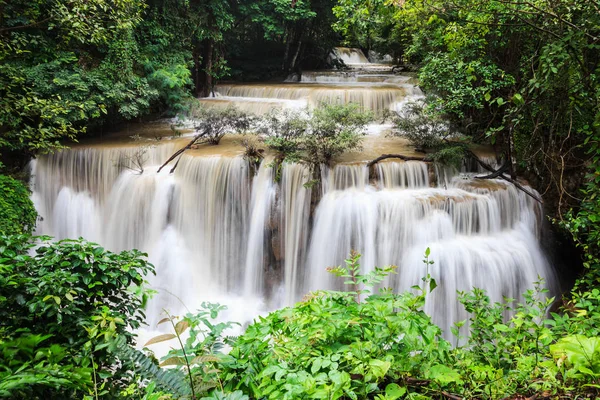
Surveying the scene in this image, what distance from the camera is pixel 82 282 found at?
2.90 meters

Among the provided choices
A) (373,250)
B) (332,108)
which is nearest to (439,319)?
(373,250)

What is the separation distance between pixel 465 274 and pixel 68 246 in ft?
20.4

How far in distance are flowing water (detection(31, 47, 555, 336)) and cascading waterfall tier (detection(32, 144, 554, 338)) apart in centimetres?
2

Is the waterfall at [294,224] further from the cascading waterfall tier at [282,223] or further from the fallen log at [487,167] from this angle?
the fallen log at [487,167]

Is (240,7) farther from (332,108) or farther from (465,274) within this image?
(465,274)

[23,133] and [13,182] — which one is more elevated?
[23,133]

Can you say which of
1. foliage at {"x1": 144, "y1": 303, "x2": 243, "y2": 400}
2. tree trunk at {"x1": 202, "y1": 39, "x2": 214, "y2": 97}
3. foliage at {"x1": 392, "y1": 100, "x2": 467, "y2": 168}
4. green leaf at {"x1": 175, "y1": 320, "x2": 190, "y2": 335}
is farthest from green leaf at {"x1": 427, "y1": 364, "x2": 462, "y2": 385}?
tree trunk at {"x1": 202, "y1": 39, "x2": 214, "y2": 97}

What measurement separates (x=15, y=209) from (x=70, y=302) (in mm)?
5288

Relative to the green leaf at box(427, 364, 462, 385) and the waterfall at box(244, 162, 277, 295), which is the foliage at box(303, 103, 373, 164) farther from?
the green leaf at box(427, 364, 462, 385)

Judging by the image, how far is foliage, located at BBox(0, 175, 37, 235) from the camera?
626cm

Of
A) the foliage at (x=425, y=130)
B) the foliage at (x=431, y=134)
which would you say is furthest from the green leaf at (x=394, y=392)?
the foliage at (x=425, y=130)

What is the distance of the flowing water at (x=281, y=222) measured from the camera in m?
7.05

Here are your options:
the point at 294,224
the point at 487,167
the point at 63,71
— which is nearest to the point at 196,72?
the point at 63,71

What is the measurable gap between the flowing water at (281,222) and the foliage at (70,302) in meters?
4.73
